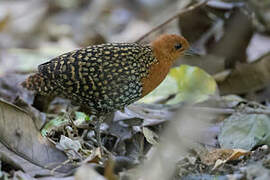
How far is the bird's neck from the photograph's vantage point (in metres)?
4.73

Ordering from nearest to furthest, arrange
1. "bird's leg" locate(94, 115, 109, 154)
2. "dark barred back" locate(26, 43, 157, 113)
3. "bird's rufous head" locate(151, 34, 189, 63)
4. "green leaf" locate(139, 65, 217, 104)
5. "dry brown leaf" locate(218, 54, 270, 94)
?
"dark barred back" locate(26, 43, 157, 113), "bird's leg" locate(94, 115, 109, 154), "bird's rufous head" locate(151, 34, 189, 63), "green leaf" locate(139, 65, 217, 104), "dry brown leaf" locate(218, 54, 270, 94)

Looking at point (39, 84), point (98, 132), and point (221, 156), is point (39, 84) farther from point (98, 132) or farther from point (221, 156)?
point (221, 156)

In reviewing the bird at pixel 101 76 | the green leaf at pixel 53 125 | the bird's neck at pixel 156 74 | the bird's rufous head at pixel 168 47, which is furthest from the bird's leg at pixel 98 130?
the bird's rufous head at pixel 168 47

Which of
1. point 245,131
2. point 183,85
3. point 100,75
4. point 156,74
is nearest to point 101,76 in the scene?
point 100,75

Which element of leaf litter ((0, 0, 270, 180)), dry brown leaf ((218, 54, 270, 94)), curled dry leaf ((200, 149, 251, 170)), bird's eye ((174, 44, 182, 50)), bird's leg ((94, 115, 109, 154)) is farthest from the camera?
dry brown leaf ((218, 54, 270, 94))

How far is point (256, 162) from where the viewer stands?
12.6 feet

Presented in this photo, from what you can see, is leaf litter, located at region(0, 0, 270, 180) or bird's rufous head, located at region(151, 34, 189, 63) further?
bird's rufous head, located at region(151, 34, 189, 63)

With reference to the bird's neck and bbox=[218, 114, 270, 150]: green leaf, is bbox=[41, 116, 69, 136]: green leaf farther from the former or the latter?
bbox=[218, 114, 270, 150]: green leaf

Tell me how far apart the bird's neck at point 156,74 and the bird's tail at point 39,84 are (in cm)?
92

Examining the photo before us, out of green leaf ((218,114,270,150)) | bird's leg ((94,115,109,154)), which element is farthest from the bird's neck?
green leaf ((218,114,270,150))

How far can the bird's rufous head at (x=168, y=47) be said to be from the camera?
5000 millimetres

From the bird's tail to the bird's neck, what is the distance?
917mm

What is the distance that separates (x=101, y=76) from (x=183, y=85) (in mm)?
1663

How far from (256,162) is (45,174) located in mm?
1665
